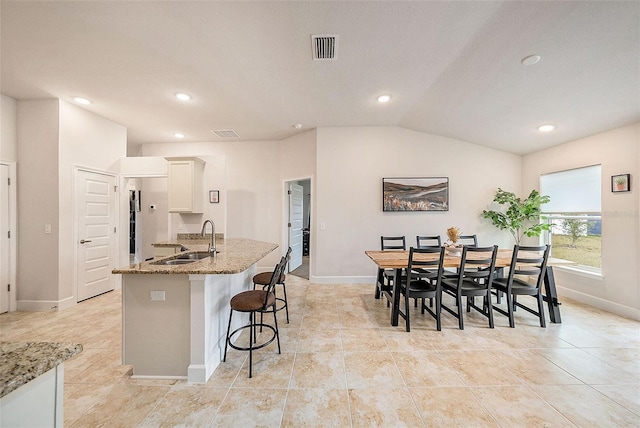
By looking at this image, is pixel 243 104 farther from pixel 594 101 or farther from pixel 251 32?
pixel 594 101

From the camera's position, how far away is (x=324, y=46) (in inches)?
90.0

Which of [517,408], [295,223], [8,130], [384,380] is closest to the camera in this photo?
[517,408]

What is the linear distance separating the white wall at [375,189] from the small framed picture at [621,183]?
1423 millimetres

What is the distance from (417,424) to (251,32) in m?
3.23

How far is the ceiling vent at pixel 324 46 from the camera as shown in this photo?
2180 mm

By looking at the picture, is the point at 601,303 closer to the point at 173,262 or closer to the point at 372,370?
the point at 372,370

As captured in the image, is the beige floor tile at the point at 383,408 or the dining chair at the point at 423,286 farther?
the dining chair at the point at 423,286

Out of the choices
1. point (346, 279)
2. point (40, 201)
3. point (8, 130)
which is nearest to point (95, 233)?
point (40, 201)

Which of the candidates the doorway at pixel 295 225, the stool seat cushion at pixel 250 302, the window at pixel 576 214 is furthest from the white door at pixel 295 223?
the window at pixel 576 214

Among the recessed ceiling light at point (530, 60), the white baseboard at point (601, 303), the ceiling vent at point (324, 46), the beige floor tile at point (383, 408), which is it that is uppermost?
the ceiling vent at point (324, 46)

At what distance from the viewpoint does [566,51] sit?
7.25 ft

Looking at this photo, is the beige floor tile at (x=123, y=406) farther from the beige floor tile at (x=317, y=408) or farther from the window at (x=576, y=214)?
the window at (x=576, y=214)

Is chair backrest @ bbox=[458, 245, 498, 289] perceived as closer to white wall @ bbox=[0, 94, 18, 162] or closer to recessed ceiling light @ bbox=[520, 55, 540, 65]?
recessed ceiling light @ bbox=[520, 55, 540, 65]

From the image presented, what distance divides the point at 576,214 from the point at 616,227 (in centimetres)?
59
